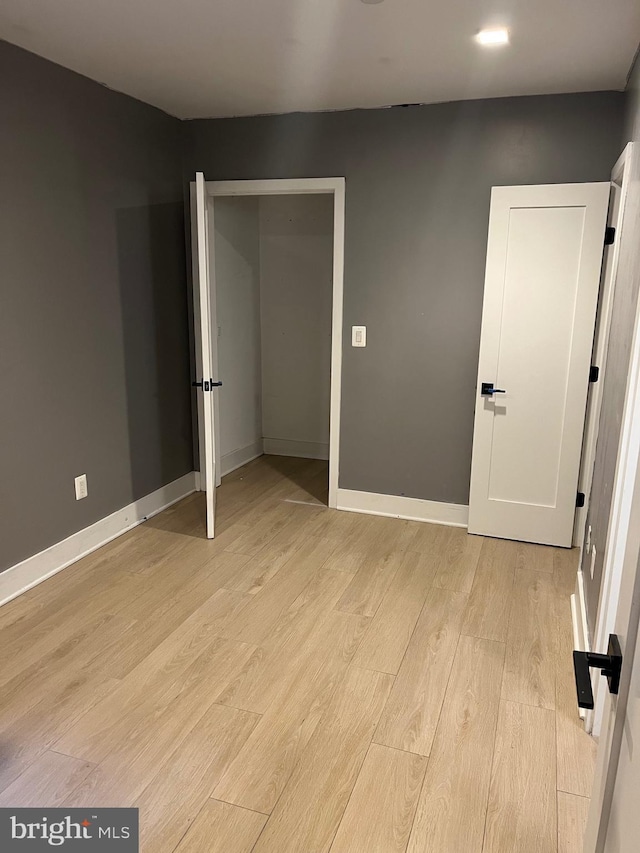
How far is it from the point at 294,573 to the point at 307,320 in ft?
8.64

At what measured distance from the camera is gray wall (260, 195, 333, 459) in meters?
5.12

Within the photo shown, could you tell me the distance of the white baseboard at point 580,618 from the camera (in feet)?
8.36

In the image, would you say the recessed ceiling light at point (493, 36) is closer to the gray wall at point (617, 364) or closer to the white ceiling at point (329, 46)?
the white ceiling at point (329, 46)

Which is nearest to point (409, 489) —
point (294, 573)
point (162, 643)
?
point (294, 573)

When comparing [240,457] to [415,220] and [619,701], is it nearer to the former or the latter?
[415,220]

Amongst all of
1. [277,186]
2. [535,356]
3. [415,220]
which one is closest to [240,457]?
[277,186]

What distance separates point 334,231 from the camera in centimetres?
389

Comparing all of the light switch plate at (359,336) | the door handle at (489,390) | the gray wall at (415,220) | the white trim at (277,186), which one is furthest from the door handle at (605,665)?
the white trim at (277,186)

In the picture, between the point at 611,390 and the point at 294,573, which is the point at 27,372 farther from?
the point at 611,390

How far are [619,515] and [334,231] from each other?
2605 millimetres

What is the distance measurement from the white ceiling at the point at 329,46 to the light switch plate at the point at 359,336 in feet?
4.32

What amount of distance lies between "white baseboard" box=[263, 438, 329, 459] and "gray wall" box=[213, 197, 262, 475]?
0.18 m

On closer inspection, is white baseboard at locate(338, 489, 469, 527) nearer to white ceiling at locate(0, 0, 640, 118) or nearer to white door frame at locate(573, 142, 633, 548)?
white door frame at locate(573, 142, 633, 548)

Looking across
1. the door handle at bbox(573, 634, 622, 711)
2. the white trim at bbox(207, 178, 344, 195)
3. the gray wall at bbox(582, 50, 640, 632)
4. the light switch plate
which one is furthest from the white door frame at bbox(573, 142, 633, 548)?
the door handle at bbox(573, 634, 622, 711)
